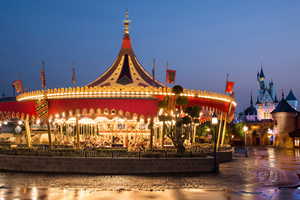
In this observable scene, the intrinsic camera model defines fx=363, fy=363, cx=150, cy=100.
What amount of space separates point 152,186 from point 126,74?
1606cm

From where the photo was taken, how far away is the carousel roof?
29.2 metres

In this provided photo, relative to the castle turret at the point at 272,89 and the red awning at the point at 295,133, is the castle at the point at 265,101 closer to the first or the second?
the castle turret at the point at 272,89

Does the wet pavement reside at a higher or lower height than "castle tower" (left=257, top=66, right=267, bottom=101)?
lower

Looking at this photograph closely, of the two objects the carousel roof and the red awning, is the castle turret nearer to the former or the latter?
the red awning

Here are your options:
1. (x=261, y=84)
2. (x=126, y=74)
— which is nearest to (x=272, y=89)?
(x=261, y=84)

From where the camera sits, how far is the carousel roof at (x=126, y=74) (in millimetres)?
29234

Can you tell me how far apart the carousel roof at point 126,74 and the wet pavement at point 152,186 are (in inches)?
464

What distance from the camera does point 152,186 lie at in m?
15.0

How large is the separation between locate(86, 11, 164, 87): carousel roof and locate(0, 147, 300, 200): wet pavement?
1178 cm

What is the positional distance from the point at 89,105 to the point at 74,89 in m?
1.57

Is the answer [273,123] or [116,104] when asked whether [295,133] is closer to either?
[273,123]

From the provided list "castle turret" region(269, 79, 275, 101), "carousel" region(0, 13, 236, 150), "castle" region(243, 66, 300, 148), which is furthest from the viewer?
"castle turret" region(269, 79, 275, 101)

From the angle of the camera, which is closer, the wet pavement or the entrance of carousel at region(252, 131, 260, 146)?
the wet pavement

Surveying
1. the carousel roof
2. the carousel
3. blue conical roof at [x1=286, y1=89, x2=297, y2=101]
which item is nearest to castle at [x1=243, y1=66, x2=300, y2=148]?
blue conical roof at [x1=286, y1=89, x2=297, y2=101]
